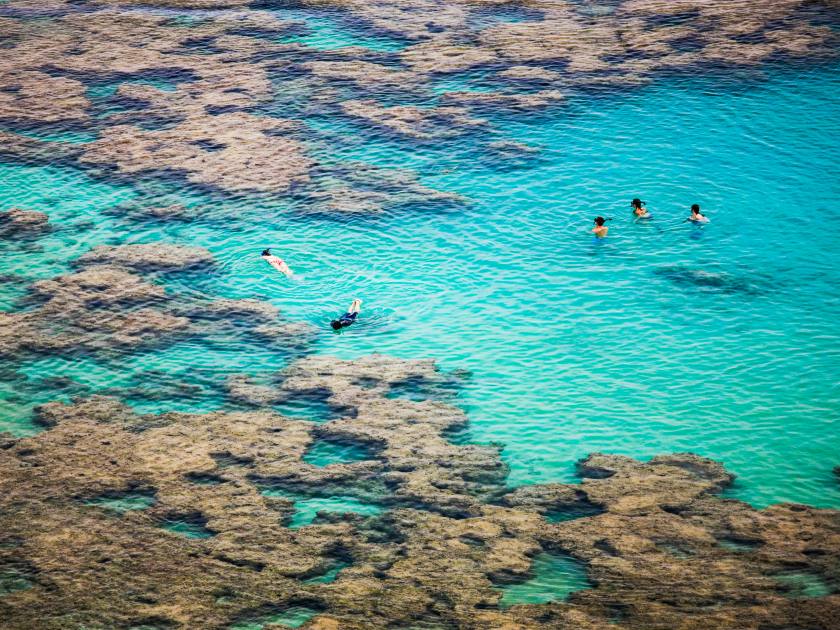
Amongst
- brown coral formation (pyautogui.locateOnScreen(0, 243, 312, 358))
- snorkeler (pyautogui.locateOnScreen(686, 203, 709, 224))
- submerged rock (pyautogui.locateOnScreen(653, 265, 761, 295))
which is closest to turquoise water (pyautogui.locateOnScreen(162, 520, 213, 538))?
brown coral formation (pyautogui.locateOnScreen(0, 243, 312, 358))

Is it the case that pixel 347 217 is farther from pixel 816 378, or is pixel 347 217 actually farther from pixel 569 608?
pixel 569 608

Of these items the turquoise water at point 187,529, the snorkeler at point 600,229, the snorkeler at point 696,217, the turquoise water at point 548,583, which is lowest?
the turquoise water at point 548,583

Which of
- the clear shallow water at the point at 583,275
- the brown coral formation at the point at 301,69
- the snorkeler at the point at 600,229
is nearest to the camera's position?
the clear shallow water at the point at 583,275

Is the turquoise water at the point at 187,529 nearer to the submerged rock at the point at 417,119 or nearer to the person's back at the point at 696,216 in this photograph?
the person's back at the point at 696,216

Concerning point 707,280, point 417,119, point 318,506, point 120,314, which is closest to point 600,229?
point 707,280

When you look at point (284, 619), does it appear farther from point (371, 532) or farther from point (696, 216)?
point (696, 216)

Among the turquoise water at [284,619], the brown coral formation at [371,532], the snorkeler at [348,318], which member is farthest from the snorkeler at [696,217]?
the turquoise water at [284,619]
